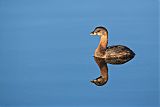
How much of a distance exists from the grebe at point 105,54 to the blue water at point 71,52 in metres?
0.03

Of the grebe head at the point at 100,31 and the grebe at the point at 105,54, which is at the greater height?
the grebe head at the point at 100,31

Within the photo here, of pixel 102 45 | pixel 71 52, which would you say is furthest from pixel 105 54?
pixel 71 52

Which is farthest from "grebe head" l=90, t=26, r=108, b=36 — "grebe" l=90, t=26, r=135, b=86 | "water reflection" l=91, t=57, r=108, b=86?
"water reflection" l=91, t=57, r=108, b=86

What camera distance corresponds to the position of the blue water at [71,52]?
2.79m

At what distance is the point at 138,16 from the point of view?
279cm

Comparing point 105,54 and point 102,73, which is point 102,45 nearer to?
point 105,54

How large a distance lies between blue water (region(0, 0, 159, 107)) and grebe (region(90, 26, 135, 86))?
0.10ft

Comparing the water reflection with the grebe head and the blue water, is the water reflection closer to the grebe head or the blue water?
the blue water

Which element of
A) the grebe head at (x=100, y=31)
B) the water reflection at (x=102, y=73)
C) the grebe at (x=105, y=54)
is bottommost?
the water reflection at (x=102, y=73)

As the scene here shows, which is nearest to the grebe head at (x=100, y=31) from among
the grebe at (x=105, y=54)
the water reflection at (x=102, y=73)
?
the grebe at (x=105, y=54)

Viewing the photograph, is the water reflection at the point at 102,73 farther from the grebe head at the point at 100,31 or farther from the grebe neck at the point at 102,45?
the grebe head at the point at 100,31

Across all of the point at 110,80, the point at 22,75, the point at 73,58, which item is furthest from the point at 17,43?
the point at 110,80

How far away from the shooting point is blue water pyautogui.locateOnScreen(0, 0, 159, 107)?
279 centimetres

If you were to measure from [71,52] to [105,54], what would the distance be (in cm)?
23
